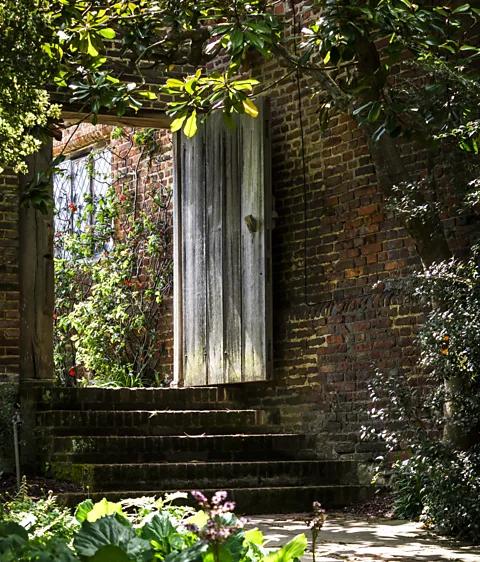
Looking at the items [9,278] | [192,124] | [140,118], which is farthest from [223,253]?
[192,124]

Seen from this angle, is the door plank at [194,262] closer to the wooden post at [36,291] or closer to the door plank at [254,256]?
the door plank at [254,256]

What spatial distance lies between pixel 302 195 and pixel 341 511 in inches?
113

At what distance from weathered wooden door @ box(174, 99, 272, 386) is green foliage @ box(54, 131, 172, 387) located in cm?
158

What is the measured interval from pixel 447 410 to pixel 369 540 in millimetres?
1268

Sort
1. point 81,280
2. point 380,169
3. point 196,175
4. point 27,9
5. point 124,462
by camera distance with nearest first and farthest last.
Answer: point 27,9 → point 380,169 → point 124,462 → point 196,175 → point 81,280

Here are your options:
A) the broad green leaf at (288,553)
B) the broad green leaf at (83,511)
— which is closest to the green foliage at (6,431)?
the broad green leaf at (83,511)

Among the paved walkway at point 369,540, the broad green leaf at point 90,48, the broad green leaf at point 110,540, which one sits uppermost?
the broad green leaf at point 90,48

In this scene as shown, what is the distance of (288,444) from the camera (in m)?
8.56

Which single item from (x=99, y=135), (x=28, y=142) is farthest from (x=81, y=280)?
(x=28, y=142)

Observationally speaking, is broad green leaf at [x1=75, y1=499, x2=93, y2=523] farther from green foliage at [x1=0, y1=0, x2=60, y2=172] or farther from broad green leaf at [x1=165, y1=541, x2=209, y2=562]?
green foliage at [x1=0, y1=0, x2=60, y2=172]

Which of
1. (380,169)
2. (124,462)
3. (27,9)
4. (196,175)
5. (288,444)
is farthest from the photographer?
(196,175)

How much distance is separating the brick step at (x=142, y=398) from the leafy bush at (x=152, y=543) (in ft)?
16.8

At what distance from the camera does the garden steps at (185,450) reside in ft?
24.0

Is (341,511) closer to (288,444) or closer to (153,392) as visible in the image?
(288,444)
